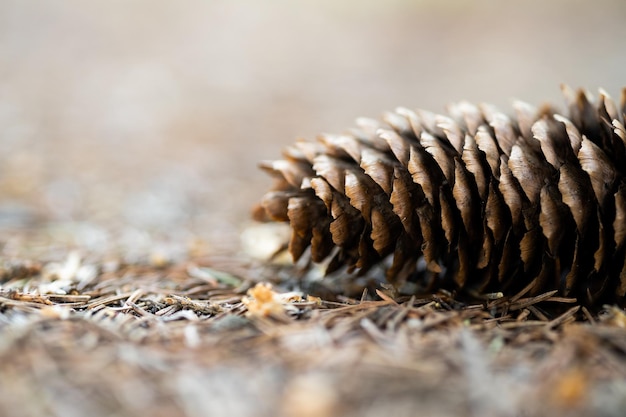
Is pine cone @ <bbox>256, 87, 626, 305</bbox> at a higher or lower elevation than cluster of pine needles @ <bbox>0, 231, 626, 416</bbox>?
higher

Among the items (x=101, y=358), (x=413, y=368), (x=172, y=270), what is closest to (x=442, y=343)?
(x=413, y=368)

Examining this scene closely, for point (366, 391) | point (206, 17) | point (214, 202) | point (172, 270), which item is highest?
point (206, 17)

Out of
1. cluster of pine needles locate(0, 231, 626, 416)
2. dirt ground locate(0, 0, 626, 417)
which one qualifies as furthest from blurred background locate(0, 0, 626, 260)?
cluster of pine needles locate(0, 231, 626, 416)

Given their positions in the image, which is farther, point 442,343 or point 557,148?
point 557,148

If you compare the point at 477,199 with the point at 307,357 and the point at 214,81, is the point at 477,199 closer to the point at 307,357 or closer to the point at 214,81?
the point at 307,357

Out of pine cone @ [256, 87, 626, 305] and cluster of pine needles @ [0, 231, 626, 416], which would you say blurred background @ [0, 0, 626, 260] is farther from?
cluster of pine needles @ [0, 231, 626, 416]

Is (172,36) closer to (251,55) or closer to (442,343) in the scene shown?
(251,55)

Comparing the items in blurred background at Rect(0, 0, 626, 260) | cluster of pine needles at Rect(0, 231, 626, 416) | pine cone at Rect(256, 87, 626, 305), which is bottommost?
cluster of pine needles at Rect(0, 231, 626, 416)
